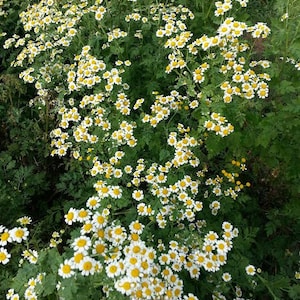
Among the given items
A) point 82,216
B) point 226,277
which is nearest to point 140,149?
point 82,216

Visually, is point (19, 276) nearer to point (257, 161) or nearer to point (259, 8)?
point (257, 161)

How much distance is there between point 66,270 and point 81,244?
0.50 feet

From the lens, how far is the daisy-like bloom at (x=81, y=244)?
2061 millimetres

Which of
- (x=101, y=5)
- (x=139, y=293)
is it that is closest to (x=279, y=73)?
(x=101, y=5)

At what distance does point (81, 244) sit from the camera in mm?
2072

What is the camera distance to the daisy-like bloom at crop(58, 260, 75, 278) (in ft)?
6.57

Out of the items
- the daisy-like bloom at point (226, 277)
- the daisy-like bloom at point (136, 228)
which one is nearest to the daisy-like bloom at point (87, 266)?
the daisy-like bloom at point (136, 228)

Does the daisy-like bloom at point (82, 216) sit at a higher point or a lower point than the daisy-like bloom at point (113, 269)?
higher

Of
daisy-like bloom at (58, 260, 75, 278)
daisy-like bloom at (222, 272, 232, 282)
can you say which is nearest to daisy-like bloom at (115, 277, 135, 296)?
daisy-like bloom at (58, 260, 75, 278)

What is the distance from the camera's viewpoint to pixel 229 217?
3.14m

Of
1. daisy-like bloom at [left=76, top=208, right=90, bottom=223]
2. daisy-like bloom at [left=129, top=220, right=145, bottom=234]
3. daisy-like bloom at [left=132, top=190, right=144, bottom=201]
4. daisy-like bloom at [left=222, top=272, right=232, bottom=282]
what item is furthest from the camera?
daisy-like bloom at [left=132, top=190, right=144, bottom=201]

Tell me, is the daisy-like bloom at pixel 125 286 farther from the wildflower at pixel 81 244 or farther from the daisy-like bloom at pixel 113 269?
the wildflower at pixel 81 244

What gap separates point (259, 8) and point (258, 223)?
3.50 metres

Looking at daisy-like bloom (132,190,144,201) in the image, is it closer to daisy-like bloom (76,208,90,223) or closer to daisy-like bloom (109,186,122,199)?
daisy-like bloom (109,186,122,199)
